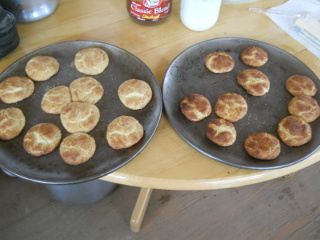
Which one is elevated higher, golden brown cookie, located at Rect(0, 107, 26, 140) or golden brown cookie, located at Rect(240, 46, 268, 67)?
golden brown cookie, located at Rect(240, 46, 268, 67)

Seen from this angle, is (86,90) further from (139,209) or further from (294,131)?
(139,209)

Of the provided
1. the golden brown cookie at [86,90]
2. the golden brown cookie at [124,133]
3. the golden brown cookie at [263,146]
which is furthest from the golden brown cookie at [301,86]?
the golden brown cookie at [86,90]

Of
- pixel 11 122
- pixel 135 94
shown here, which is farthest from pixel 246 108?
pixel 11 122

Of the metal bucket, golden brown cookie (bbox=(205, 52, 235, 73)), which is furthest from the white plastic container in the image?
the metal bucket

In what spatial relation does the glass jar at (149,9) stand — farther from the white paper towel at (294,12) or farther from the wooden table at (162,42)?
the white paper towel at (294,12)

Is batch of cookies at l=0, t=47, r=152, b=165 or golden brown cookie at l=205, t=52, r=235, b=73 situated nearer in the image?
batch of cookies at l=0, t=47, r=152, b=165

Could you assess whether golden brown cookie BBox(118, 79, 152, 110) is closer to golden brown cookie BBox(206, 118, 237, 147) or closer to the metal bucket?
golden brown cookie BBox(206, 118, 237, 147)

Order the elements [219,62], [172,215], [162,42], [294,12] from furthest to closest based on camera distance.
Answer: [172,215]
[294,12]
[162,42]
[219,62]
